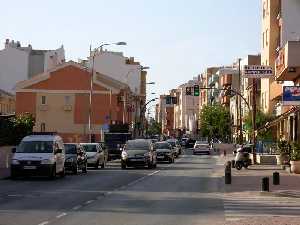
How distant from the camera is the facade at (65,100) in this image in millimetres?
94000

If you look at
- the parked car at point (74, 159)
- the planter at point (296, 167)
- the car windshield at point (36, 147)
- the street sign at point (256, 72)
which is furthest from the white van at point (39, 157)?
the street sign at point (256, 72)

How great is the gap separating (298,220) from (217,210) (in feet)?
10.4

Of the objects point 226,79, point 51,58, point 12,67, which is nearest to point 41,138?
point 12,67

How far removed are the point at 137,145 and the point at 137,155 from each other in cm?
134

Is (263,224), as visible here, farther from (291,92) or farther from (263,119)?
(263,119)

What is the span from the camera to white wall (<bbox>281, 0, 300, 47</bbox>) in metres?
65.4

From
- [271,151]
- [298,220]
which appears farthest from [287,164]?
[298,220]

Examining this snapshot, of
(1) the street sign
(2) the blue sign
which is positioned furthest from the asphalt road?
(1) the street sign

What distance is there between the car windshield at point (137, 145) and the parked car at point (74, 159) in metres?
6.60

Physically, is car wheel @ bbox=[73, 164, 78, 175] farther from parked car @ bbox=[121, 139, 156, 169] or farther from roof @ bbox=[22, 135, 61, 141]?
parked car @ bbox=[121, 139, 156, 169]

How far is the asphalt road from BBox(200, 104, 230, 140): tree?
10052 centimetres

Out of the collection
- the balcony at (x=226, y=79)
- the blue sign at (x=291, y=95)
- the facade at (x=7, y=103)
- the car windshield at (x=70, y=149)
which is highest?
the balcony at (x=226, y=79)

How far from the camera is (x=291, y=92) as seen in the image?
3416 centimetres

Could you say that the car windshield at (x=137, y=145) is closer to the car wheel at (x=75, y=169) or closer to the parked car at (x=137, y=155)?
the parked car at (x=137, y=155)
